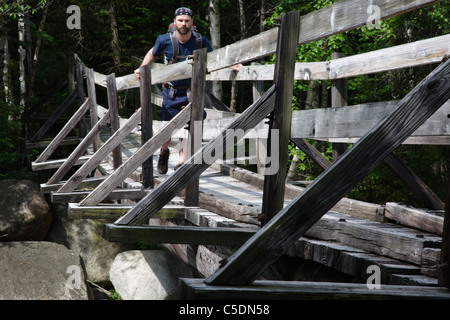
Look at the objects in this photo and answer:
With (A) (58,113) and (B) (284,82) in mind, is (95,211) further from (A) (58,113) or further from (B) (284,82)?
(A) (58,113)

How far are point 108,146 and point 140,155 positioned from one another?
3.32 ft

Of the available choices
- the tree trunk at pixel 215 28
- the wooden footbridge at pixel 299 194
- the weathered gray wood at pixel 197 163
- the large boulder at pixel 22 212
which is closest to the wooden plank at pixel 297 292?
the wooden footbridge at pixel 299 194

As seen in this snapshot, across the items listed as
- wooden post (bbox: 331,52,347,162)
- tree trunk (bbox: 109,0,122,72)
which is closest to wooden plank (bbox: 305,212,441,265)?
wooden post (bbox: 331,52,347,162)

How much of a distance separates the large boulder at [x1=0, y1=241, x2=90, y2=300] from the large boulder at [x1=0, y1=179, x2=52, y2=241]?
43cm

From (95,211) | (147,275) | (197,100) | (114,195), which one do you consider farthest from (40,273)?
(197,100)

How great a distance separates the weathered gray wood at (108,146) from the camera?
19.3ft

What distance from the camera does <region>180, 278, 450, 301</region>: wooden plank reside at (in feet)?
7.29

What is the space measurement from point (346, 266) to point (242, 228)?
107cm

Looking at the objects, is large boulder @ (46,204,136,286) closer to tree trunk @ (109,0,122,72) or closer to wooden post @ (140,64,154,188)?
wooden post @ (140,64,154,188)

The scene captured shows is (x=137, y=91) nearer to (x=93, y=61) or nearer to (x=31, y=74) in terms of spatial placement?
(x=31, y=74)

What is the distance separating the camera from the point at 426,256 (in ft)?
8.80

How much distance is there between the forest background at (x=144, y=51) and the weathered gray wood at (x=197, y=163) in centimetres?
587

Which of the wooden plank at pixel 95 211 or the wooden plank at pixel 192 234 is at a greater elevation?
the wooden plank at pixel 192 234

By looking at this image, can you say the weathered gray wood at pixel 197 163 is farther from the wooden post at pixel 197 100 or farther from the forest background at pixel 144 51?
the forest background at pixel 144 51
